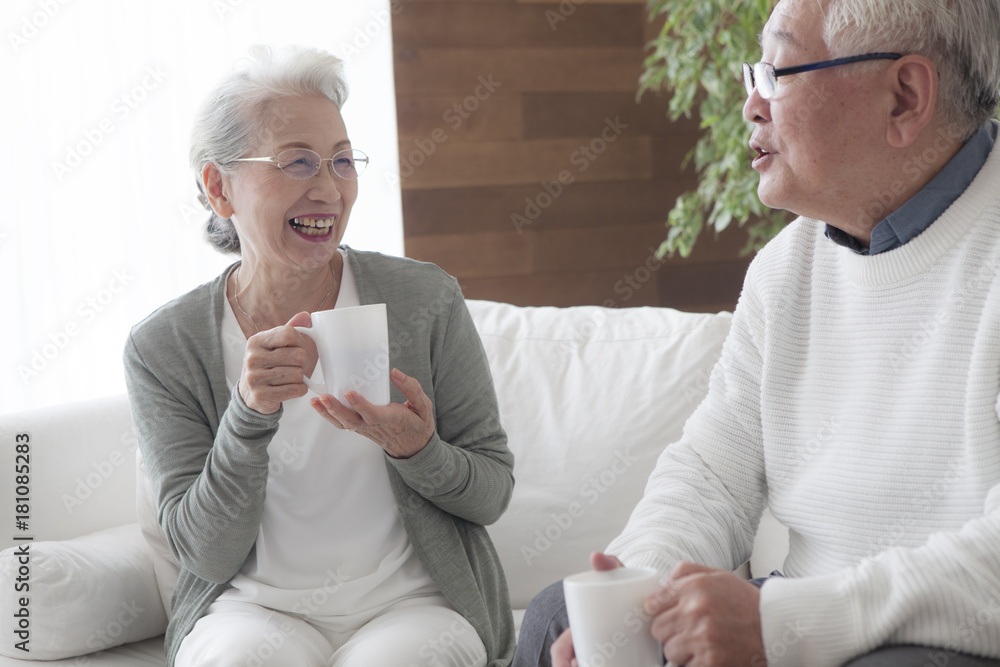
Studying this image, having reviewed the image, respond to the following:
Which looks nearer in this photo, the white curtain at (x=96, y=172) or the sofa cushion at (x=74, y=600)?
the sofa cushion at (x=74, y=600)

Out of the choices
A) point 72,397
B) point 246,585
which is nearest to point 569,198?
point 72,397

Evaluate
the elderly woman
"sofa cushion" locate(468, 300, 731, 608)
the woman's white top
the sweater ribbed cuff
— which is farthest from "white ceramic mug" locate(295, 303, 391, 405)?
"sofa cushion" locate(468, 300, 731, 608)

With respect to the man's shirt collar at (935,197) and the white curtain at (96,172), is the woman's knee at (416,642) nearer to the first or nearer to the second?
the man's shirt collar at (935,197)

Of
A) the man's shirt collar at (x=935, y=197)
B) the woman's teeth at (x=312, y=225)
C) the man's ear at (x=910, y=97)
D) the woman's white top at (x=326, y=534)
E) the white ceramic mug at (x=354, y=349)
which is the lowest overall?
the woman's white top at (x=326, y=534)

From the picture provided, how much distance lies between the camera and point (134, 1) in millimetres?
2922

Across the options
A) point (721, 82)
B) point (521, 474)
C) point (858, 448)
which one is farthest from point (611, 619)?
point (721, 82)

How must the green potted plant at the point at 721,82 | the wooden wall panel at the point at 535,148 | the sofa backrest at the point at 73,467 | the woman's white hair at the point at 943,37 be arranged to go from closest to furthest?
the woman's white hair at the point at 943,37 < the sofa backrest at the point at 73,467 < the green potted plant at the point at 721,82 < the wooden wall panel at the point at 535,148

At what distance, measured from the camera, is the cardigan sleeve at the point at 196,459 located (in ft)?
4.51

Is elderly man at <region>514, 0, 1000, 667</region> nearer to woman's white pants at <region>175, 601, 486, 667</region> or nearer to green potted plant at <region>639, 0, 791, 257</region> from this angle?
woman's white pants at <region>175, 601, 486, 667</region>

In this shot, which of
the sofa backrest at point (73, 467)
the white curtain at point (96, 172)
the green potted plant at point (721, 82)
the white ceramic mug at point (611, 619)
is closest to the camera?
the white ceramic mug at point (611, 619)

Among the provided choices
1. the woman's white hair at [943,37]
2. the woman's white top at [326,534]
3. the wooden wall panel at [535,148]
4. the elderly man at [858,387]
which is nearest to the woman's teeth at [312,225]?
the woman's white top at [326,534]

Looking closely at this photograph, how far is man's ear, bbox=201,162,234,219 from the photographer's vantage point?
1590 millimetres

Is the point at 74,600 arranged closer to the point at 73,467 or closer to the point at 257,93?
the point at 73,467

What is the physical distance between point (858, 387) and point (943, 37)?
448 mm
